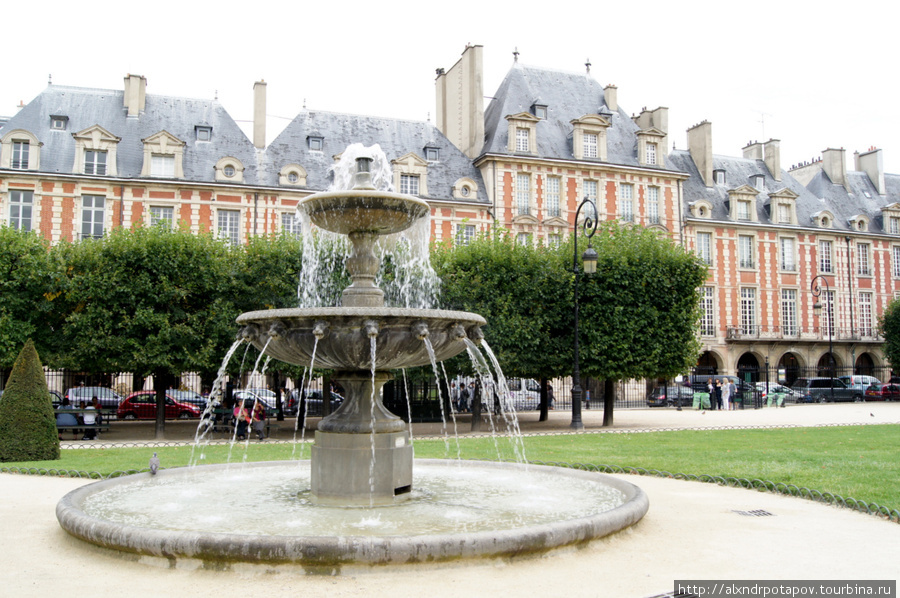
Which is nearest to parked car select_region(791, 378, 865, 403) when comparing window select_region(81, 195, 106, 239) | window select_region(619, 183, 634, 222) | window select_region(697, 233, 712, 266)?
window select_region(697, 233, 712, 266)

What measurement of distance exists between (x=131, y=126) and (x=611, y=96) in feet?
77.2

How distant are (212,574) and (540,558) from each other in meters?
2.19

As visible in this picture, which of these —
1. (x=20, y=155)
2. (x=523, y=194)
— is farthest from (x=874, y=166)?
(x=20, y=155)

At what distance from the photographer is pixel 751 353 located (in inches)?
1713

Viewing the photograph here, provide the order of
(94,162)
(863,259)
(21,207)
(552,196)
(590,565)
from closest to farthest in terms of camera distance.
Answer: (590,565)
(21,207)
(94,162)
(552,196)
(863,259)

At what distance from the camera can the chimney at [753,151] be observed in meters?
46.9

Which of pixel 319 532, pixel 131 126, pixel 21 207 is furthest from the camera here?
pixel 131 126

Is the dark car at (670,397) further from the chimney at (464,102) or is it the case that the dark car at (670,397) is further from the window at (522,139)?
the chimney at (464,102)

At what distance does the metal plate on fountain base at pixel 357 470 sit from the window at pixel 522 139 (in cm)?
2991

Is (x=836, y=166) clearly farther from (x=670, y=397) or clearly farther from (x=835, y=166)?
(x=670, y=397)

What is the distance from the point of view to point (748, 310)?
139ft

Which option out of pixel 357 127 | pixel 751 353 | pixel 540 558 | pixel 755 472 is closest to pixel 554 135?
pixel 357 127

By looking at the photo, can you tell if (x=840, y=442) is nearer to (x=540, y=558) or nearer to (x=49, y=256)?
(x=540, y=558)

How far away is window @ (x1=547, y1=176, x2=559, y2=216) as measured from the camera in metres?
36.0
